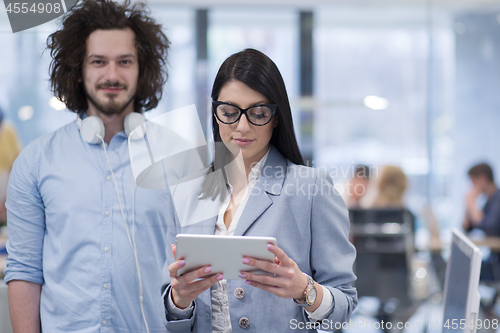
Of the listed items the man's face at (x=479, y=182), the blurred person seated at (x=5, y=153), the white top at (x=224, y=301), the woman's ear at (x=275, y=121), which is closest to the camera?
the white top at (x=224, y=301)

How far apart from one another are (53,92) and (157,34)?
18.2 inches

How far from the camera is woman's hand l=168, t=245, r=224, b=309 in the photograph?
105 centimetres

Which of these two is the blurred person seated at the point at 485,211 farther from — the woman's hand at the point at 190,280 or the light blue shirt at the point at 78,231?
the woman's hand at the point at 190,280

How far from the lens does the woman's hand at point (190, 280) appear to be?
105 cm

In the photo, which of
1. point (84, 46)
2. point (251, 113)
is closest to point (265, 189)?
point (251, 113)

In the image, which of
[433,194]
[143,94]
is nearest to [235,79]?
[143,94]

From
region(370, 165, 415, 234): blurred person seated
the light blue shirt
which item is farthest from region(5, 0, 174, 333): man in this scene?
region(370, 165, 415, 234): blurred person seated

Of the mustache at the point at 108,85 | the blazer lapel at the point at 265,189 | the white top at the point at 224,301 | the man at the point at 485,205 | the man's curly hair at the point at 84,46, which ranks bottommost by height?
the man at the point at 485,205

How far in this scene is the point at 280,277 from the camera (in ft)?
3.50

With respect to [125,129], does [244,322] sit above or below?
below

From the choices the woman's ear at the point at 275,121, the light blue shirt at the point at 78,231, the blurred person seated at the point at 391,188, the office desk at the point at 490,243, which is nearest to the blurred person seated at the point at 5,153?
the light blue shirt at the point at 78,231

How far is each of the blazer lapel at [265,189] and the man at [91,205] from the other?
33cm

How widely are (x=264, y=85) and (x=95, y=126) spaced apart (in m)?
0.67

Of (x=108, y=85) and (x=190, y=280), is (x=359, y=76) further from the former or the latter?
(x=190, y=280)
